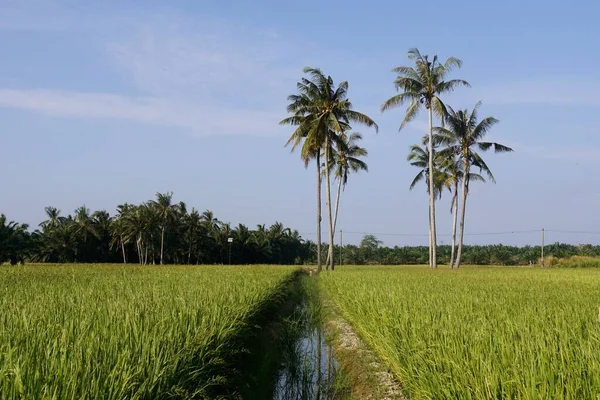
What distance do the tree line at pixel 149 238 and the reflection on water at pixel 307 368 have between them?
44172 millimetres

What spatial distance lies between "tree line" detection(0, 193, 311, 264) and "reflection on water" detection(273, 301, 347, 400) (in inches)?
1739

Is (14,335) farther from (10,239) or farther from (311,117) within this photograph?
(10,239)

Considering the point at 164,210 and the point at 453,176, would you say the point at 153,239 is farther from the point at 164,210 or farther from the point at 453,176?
the point at 453,176

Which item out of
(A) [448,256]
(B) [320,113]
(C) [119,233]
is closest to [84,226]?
(C) [119,233]

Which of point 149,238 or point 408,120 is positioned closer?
point 408,120

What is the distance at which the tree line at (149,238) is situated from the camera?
2068 inches

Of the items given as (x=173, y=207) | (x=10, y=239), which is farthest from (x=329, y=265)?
(x=173, y=207)

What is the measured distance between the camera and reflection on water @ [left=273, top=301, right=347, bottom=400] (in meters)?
5.64

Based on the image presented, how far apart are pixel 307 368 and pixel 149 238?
4920cm

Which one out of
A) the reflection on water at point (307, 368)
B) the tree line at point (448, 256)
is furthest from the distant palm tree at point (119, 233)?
the reflection on water at point (307, 368)

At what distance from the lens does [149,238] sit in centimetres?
5303

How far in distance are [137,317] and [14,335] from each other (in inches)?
52.1

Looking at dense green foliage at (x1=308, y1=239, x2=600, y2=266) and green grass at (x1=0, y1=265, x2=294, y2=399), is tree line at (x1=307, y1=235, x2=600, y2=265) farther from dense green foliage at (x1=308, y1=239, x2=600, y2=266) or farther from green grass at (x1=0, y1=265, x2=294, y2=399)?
green grass at (x1=0, y1=265, x2=294, y2=399)

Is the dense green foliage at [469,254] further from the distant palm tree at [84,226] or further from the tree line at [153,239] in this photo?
the distant palm tree at [84,226]
